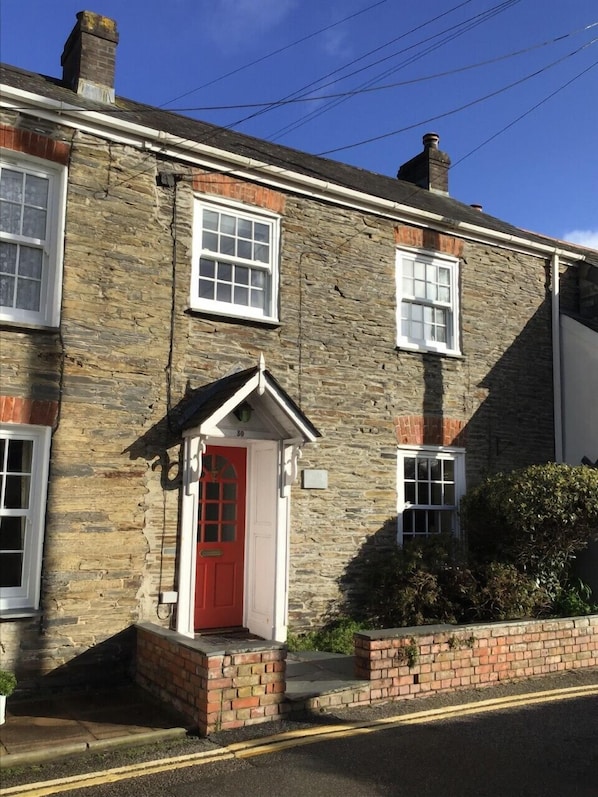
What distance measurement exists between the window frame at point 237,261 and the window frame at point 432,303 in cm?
217

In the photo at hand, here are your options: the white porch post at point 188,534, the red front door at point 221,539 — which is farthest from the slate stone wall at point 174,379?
the red front door at point 221,539

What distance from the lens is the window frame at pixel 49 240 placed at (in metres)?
8.01

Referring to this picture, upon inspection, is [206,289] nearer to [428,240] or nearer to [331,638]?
[428,240]

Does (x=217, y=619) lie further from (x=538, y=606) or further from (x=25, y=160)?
(x=25, y=160)

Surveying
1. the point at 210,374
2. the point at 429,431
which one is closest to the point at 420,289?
the point at 429,431

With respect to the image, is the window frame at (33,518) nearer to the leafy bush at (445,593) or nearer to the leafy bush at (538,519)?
the leafy bush at (445,593)

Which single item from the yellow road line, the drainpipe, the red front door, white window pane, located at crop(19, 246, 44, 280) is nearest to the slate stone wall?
white window pane, located at crop(19, 246, 44, 280)

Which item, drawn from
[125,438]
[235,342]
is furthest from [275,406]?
[125,438]

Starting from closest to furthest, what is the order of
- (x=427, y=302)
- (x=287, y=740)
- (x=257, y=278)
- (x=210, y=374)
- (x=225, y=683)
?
1. (x=287, y=740)
2. (x=225, y=683)
3. (x=210, y=374)
4. (x=257, y=278)
5. (x=427, y=302)

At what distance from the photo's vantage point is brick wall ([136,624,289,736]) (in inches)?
243

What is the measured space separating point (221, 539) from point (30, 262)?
4.15 metres

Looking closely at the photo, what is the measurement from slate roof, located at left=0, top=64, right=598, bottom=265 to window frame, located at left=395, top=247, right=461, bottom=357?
27.7 inches

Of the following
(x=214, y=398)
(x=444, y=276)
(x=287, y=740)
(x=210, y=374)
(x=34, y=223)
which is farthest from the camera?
(x=444, y=276)

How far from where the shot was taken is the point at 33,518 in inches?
304
